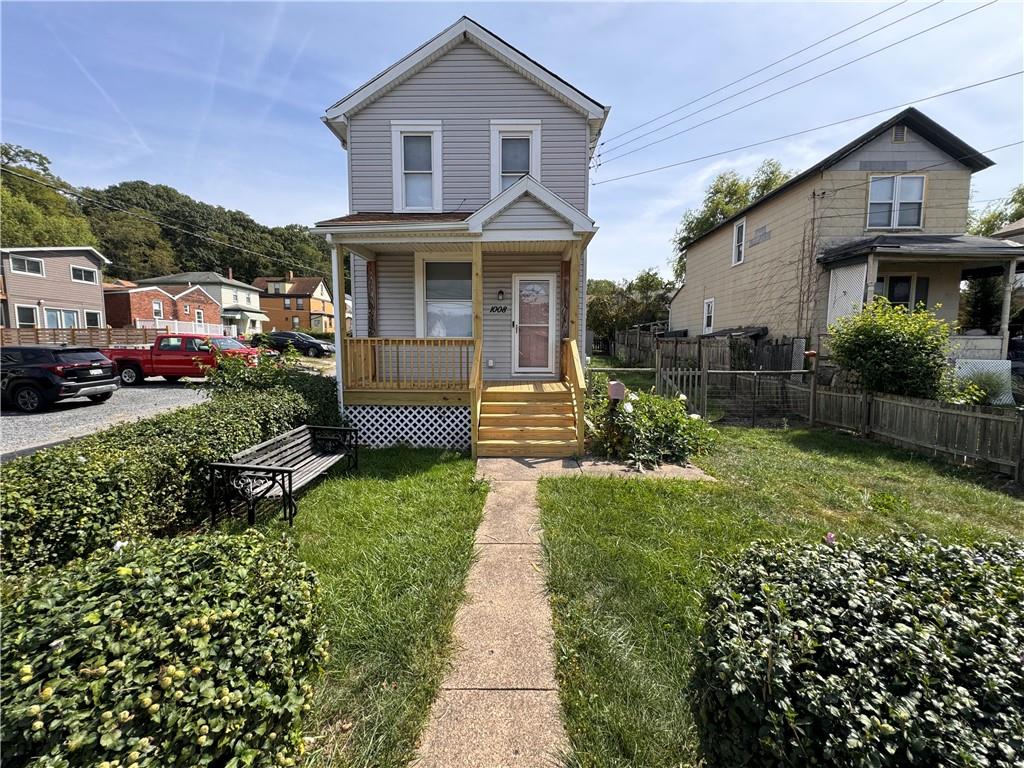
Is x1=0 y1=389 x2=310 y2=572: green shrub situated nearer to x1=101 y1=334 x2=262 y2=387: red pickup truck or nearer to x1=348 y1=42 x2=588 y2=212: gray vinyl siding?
x1=348 y1=42 x2=588 y2=212: gray vinyl siding

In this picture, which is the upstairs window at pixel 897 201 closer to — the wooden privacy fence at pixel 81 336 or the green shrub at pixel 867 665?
the green shrub at pixel 867 665

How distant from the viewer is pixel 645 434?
733 cm

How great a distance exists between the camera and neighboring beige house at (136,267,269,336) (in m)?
41.8

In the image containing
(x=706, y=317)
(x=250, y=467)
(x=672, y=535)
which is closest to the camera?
(x=672, y=535)

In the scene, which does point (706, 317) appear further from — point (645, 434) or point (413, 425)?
point (413, 425)

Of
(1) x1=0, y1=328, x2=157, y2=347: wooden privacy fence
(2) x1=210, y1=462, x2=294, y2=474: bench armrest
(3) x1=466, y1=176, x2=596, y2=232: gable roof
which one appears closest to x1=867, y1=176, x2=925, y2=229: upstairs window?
(3) x1=466, y1=176, x2=596, y2=232: gable roof

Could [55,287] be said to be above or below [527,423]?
above

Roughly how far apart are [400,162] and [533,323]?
465 centimetres

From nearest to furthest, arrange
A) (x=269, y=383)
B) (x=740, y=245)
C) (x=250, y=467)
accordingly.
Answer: (x=250, y=467), (x=269, y=383), (x=740, y=245)

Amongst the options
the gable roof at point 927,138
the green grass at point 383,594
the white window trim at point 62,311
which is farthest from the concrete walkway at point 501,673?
the white window trim at point 62,311

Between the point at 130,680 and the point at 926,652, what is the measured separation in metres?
2.70

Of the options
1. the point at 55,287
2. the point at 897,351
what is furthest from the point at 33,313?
the point at 897,351

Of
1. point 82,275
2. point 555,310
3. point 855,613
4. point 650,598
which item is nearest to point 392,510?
point 650,598

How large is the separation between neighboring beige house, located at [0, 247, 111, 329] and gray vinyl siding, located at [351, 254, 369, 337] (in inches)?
1056
